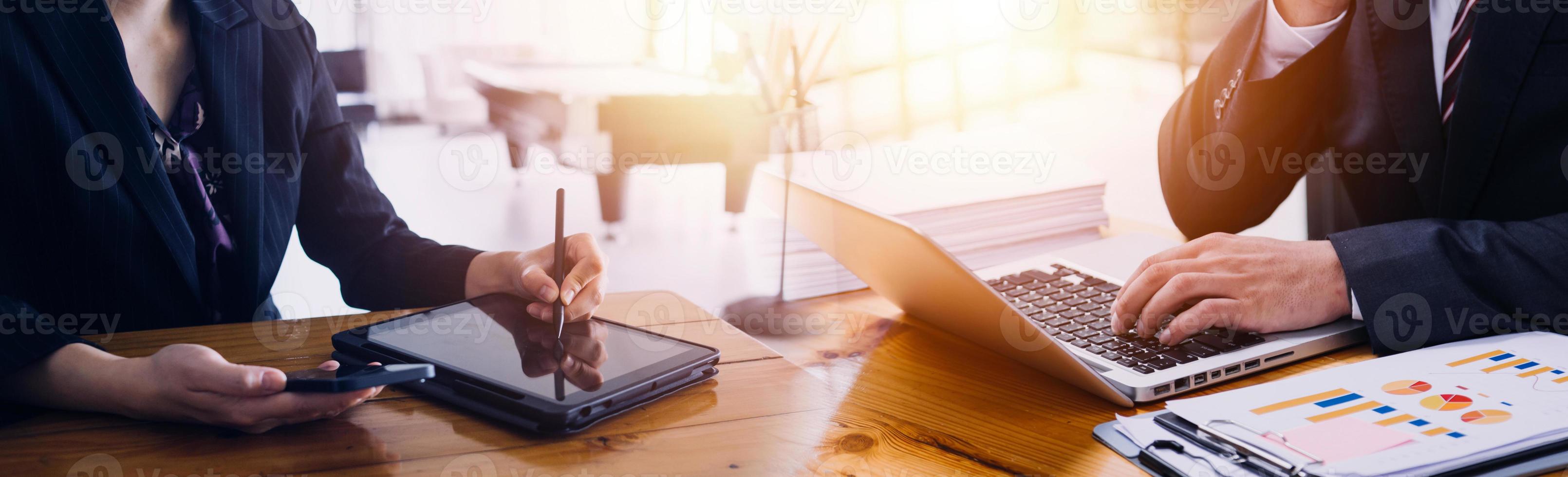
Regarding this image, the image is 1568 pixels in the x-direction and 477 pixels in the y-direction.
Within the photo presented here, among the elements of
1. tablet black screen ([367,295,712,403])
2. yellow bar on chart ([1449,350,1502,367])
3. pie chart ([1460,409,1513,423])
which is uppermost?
yellow bar on chart ([1449,350,1502,367])

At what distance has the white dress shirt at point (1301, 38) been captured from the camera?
1037 mm

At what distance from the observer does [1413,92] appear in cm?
104

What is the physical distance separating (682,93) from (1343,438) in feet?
3.55

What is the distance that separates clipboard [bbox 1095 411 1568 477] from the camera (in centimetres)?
54

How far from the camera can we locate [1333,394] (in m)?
0.64

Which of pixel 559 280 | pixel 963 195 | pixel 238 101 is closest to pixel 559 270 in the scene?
pixel 559 280

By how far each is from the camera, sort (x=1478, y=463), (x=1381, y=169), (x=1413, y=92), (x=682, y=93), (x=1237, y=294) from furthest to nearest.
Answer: (x=682, y=93) → (x=1381, y=169) → (x=1413, y=92) → (x=1237, y=294) → (x=1478, y=463)

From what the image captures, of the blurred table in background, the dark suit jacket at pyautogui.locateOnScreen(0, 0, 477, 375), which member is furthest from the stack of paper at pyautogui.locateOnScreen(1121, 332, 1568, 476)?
the blurred table in background

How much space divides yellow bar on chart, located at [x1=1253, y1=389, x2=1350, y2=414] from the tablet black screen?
0.42 metres

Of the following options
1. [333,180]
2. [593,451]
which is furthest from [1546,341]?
[333,180]

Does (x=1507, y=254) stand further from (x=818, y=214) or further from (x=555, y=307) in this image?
(x=555, y=307)

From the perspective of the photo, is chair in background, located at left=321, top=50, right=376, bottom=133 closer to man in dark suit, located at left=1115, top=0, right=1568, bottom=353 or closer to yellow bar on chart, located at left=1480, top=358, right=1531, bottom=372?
man in dark suit, located at left=1115, top=0, right=1568, bottom=353

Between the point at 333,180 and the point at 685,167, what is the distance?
530 millimetres

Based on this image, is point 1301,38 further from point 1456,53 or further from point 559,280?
point 559,280
